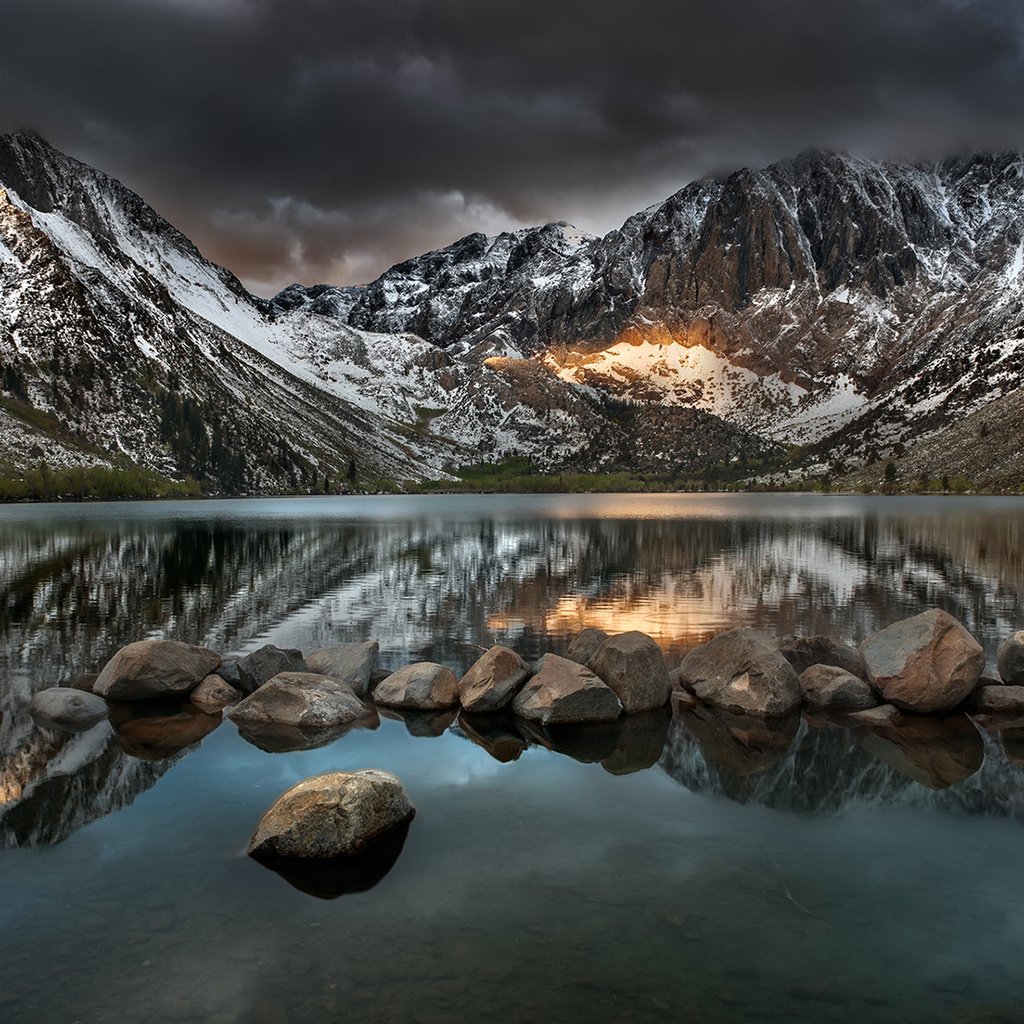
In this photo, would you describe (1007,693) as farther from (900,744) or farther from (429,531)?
(429,531)

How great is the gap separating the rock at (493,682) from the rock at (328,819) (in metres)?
9.28

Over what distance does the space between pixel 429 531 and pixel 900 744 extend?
95625mm

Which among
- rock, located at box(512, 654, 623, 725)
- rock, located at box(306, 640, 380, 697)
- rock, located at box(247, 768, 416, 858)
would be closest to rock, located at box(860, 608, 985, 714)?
rock, located at box(512, 654, 623, 725)

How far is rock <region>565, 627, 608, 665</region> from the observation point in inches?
1185

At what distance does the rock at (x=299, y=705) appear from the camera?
25047 millimetres

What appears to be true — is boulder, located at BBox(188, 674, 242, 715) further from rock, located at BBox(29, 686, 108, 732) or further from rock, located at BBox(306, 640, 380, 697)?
rock, located at BBox(306, 640, 380, 697)

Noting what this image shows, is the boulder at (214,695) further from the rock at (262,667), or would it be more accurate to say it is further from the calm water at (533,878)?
the calm water at (533,878)

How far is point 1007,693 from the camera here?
86.7 ft

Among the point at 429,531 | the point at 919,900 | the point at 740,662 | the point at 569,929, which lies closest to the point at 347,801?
the point at 569,929

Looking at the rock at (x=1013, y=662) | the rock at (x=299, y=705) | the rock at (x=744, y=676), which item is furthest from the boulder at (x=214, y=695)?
the rock at (x=1013, y=662)

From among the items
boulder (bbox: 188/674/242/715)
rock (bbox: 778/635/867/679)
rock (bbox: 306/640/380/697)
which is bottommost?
boulder (bbox: 188/674/242/715)

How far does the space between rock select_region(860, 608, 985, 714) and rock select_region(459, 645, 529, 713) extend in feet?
38.9

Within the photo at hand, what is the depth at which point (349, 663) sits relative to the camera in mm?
29922

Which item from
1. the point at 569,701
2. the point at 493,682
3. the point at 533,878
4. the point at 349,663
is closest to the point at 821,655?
the point at 569,701
